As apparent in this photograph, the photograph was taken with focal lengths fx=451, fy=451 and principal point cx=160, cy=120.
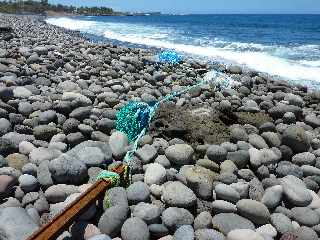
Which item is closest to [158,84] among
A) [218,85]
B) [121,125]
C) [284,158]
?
[218,85]

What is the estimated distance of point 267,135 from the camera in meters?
4.91

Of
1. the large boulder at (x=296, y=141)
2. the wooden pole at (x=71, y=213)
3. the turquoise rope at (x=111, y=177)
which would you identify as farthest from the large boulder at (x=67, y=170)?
the large boulder at (x=296, y=141)

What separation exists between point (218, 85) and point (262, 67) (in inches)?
212

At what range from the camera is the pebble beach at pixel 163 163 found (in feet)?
11.0

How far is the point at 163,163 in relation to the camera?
422 centimetres

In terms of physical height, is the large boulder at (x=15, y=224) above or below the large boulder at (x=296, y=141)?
below

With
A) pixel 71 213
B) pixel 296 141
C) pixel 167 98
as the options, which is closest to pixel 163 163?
pixel 71 213

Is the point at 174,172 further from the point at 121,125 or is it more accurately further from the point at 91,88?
the point at 91,88

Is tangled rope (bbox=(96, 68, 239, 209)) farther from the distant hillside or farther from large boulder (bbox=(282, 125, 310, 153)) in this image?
the distant hillside

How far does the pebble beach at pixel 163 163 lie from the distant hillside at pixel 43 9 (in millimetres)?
65373

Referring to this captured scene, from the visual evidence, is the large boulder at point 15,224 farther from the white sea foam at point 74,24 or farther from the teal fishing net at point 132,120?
the white sea foam at point 74,24

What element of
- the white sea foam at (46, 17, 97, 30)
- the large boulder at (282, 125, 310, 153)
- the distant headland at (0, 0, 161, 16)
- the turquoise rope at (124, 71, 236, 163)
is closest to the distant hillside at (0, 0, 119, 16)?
the distant headland at (0, 0, 161, 16)

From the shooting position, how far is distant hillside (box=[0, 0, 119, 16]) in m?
72.2

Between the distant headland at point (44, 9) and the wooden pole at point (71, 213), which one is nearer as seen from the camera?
the wooden pole at point (71, 213)
